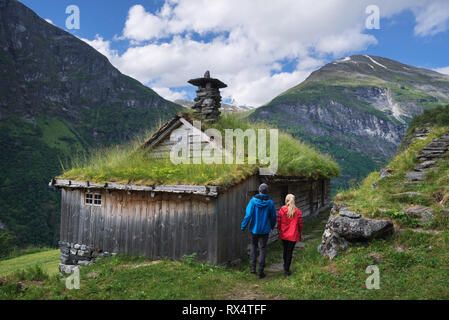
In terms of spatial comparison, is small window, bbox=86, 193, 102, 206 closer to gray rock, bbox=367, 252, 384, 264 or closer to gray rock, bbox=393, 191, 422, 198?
gray rock, bbox=367, 252, 384, 264

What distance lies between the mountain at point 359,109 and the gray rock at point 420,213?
3268 inches

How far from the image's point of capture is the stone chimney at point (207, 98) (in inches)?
489

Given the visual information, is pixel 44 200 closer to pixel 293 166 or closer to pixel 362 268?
pixel 293 166

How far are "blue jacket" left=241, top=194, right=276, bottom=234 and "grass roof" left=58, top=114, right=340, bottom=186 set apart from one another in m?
1.47

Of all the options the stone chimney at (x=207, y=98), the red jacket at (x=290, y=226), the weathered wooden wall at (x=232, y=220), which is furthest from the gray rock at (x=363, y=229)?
the stone chimney at (x=207, y=98)

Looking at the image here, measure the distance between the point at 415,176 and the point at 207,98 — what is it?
333 inches

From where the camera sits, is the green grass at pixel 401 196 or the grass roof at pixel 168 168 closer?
the green grass at pixel 401 196

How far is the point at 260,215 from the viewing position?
6758mm

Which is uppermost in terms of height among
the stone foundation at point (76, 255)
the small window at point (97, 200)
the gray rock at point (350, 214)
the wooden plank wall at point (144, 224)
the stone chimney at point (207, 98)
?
the stone chimney at point (207, 98)

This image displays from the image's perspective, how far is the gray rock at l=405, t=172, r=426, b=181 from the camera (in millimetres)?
8547

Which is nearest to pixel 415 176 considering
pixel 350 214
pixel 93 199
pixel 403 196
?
pixel 403 196

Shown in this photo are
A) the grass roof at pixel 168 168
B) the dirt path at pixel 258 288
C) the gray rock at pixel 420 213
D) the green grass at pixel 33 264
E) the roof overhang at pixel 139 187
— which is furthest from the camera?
the green grass at pixel 33 264

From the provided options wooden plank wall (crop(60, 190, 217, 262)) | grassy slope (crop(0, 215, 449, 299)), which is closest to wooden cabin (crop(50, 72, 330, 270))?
wooden plank wall (crop(60, 190, 217, 262))

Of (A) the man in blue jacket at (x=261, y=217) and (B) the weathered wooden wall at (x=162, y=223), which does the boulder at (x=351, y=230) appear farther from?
(B) the weathered wooden wall at (x=162, y=223)
